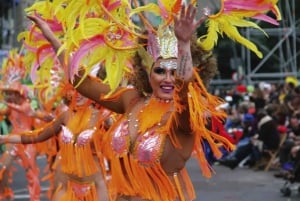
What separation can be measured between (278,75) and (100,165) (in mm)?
28109

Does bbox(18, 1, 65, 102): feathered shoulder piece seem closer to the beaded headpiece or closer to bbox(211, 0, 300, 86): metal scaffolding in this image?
the beaded headpiece

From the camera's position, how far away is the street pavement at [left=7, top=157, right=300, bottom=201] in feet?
40.4

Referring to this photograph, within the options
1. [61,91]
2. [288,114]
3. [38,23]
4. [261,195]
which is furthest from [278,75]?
[38,23]

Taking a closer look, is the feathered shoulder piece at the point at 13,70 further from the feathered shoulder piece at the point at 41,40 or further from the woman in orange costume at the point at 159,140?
the woman in orange costume at the point at 159,140

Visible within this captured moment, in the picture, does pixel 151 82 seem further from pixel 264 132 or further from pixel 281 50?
pixel 281 50

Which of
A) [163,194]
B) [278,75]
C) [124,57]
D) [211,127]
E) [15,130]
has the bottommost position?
[278,75]

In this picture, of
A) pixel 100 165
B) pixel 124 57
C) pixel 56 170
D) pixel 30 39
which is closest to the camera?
pixel 124 57

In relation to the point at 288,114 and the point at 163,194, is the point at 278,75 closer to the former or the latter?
the point at 288,114

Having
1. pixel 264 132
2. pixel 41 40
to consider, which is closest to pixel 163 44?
pixel 41 40

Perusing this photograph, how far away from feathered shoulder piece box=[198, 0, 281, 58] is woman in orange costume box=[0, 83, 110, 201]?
7.74ft

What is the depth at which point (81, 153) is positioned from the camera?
264 inches

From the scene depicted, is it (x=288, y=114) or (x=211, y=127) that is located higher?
(x=211, y=127)

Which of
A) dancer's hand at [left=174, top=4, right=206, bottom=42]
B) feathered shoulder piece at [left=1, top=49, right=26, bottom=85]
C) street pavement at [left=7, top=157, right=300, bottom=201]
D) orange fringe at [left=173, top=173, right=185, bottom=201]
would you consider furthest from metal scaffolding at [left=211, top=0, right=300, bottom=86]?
dancer's hand at [left=174, top=4, right=206, bottom=42]

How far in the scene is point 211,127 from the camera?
4.47 m
